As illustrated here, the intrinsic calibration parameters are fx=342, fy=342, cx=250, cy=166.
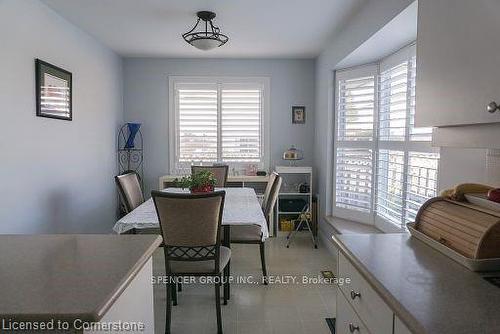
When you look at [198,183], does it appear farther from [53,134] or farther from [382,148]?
[382,148]

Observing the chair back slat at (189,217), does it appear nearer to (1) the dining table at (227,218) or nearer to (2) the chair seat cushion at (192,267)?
(2) the chair seat cushion at (192,267)

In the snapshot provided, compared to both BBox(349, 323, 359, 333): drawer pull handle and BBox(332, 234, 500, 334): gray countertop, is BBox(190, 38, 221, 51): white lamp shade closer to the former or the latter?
BBox(332, 234, 500, 334): gray countertop

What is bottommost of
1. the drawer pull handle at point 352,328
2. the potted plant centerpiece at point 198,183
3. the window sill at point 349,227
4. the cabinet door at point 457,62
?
the window sill at point 349,227

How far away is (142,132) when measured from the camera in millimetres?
4812

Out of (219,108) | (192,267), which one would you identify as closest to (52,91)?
(192,267)

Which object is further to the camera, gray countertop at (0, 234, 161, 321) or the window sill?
the window sill

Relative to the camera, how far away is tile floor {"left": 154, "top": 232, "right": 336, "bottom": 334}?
2.38 metres

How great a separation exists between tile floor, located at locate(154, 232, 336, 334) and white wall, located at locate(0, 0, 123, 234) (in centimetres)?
110

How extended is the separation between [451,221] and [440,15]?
30.3 inches

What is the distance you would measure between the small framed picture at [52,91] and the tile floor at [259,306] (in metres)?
1.72

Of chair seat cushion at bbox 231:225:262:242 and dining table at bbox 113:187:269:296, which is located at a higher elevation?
dining table at bbox 113:187:269:296

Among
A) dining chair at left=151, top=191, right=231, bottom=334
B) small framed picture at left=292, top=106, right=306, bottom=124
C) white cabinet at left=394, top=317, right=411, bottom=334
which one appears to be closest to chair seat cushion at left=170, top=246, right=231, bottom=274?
dining chair at left=151, top=191, right=231, bottom=334

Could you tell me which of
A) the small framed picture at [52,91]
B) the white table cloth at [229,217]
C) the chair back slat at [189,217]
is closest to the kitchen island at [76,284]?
the chair back slat at [189,217]

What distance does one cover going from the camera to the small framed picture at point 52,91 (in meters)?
2.78
